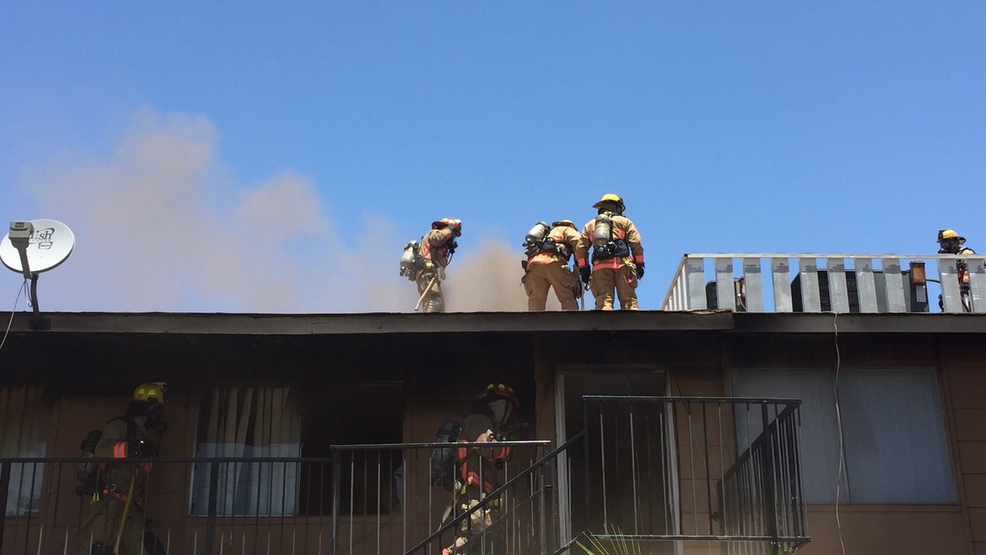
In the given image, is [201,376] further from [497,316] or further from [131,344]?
[497,316]

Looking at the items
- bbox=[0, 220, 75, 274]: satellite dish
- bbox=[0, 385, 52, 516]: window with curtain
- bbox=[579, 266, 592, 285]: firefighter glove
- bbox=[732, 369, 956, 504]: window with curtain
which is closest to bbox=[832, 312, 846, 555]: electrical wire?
bbox=[732, 369, 956, 504]: window with curtain

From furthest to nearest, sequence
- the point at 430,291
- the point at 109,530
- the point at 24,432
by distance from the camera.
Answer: the point at 430,291
the point at 24,432
the point at 109,530

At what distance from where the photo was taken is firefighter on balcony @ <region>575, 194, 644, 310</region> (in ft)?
36.2

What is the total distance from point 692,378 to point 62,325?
5130mm

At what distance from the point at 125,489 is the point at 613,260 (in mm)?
4825

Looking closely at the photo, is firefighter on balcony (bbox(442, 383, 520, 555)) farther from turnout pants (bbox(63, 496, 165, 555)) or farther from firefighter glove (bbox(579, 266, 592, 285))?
turnout pants (bbox(63, 496, 165, 555))

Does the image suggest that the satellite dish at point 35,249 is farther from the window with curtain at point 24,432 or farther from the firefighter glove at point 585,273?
the firefighter glove at point 585,273

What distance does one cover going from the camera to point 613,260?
11.0 metres

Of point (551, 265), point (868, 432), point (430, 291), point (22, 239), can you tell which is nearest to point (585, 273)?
point (551, 265)

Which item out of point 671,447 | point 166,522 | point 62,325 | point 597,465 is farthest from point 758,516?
point 62,325

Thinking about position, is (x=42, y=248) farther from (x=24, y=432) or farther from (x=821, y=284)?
(x=821, y=284)

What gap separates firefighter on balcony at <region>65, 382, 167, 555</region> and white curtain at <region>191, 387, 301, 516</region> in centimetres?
55

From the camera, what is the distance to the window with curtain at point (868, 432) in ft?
31.3

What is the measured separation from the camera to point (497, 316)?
9.20 metres
